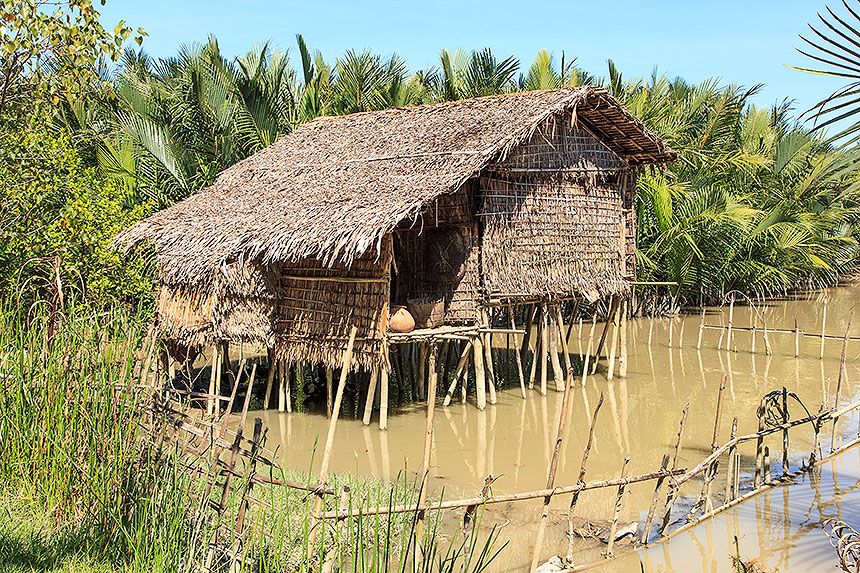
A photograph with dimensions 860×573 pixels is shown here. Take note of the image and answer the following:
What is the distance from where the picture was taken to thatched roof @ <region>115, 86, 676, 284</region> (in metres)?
8.73

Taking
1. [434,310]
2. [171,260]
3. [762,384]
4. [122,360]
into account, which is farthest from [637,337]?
[122,360]

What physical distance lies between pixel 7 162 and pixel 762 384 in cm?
1020

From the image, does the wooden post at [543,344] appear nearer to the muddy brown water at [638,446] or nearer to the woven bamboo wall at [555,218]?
the muddy brown water at [638,446]

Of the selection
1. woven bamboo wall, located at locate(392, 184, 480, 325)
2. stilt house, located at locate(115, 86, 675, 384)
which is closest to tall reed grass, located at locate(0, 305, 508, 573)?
stilt house, located at locate(115, 86, 675, 384)

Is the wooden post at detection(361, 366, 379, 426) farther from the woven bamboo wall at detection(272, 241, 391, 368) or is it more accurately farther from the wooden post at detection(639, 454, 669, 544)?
the wooden post at detection(639, 454, 669, 544)

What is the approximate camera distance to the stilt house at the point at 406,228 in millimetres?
8969

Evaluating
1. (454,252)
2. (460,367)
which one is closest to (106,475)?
(460,367)

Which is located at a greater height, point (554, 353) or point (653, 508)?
point (554, 353)

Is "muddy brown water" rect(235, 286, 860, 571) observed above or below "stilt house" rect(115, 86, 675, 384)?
below

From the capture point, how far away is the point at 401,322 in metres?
9.25

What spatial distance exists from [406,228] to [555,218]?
2279 millimetres

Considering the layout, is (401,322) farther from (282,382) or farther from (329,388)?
(282,382)

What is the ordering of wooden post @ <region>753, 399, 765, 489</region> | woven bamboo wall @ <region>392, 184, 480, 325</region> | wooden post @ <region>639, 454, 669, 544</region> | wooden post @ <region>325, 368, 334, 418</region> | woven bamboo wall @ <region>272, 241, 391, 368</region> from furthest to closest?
1. woven bamboo wall @ <region>392, 184, 480, 325</region>
2. wooden post @ <region>325, 368, 334, 418</region>
3. woven bamboo wall @ <region>272, 241, 391, 368</region>
4. wooden post @ <region>753, 399, 765, 489</region>
5. wooden post @ <region>639, 454, 669, 544</region>

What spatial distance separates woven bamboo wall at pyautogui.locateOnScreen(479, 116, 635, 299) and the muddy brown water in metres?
1.64
